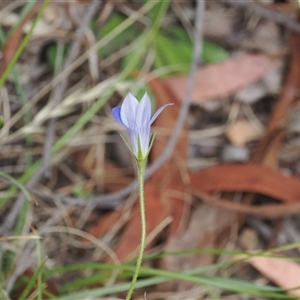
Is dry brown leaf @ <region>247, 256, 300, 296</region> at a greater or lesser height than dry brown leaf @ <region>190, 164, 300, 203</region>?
lesser

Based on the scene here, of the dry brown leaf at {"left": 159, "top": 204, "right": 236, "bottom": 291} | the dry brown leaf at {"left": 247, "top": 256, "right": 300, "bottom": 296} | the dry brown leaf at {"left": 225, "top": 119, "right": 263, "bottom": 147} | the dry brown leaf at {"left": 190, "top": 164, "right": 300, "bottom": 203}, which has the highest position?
the dry brown leaf at {"left": 225, "top": 119, "right": 263, "bottom": 147}

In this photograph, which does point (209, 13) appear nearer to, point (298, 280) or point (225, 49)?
point (225, 49)

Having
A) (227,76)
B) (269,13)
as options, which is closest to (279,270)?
(227,76)

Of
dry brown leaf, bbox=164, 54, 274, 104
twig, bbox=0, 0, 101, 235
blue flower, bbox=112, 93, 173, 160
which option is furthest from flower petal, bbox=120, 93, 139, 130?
dry brown leaf, bbox=164, 54, 274, 104

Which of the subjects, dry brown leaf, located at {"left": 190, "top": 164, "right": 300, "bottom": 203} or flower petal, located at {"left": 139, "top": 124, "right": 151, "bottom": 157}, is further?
dry brown leaf, located at {"left": 190, "top": 164, "right": 300, "bottom": 203}

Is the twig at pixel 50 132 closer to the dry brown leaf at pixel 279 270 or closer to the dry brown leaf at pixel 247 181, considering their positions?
the dry brown leaf at pixel 247 181

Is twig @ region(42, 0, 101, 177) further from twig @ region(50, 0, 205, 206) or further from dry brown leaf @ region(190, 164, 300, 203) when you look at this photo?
dry brown leaf @ region(190, 164, 300, 203)

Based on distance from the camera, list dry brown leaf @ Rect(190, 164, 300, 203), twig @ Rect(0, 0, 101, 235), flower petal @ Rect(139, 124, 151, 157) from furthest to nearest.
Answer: dry brown leaf @ Rect(190, 164, 300, 203)
twig @ Rect(0, 0, 101, 235)
flower petal @ Rect(139, 124, 151, 157)

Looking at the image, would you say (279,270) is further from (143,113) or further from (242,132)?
(143,113)

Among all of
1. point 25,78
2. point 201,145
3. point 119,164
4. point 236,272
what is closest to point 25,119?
point 25,78
